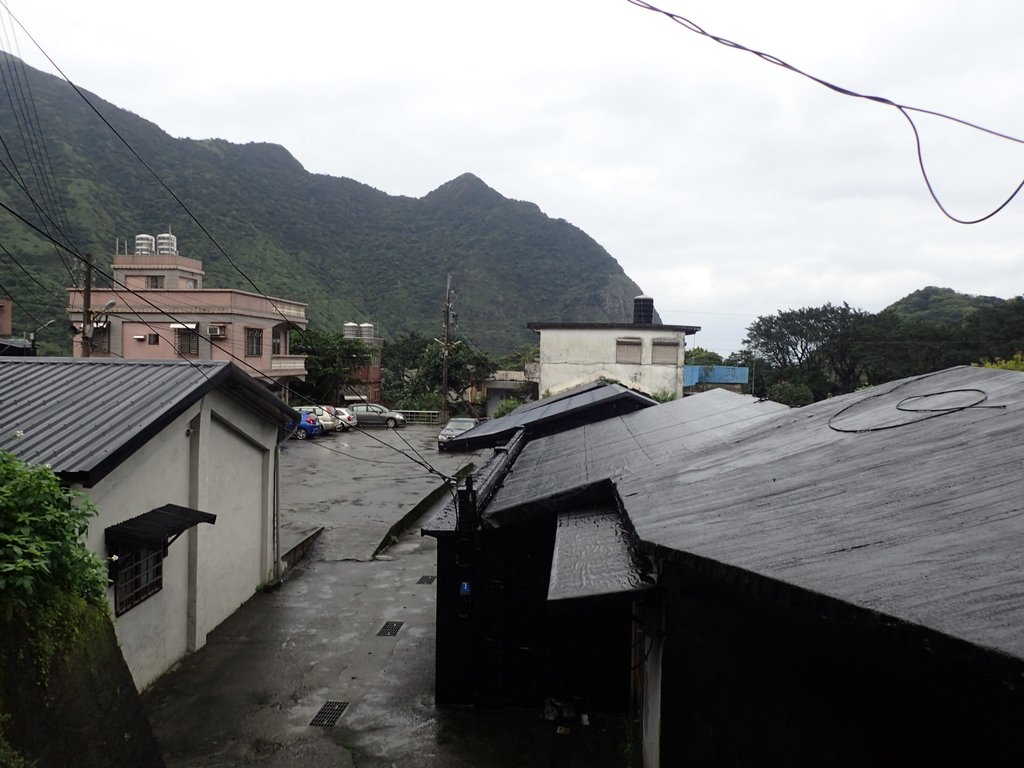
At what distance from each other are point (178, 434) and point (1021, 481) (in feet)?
29.4

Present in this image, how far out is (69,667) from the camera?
4504 millimetres

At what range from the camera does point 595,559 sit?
4.47 meters

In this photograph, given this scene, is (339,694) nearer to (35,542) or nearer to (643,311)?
(35,542)

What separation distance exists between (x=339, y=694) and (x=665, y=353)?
88.8ft

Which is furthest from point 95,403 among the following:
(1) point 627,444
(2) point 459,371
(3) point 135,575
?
(2) point 459,371

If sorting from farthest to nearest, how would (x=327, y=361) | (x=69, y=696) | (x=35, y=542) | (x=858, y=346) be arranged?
(x=858, y=346) → (x=327, y=361) → (x=69, y=696) → (x=35, y=542)

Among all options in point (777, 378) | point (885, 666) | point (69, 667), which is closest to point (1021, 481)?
point (885, 666)

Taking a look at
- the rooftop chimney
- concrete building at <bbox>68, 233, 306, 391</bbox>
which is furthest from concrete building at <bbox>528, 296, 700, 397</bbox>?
concrete building at <bbox>68, 233, 306, 391</bbox>

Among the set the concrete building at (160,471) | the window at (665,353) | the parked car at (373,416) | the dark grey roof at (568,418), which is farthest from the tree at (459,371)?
the concrete building at (160,471)

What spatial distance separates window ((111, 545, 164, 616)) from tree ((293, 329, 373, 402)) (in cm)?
3312

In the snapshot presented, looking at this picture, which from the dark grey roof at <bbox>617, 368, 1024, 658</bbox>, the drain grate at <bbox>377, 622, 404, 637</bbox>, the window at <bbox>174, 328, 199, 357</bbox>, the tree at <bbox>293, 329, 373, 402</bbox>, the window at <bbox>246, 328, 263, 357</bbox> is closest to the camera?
the dark grey roof at <bbox>617, 368, 1024, 658</bbox>

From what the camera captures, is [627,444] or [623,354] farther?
[623,354]

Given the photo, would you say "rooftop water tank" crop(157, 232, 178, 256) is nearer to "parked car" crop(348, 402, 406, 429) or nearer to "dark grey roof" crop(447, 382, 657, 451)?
"parked car" crop(348, 402, 406, 429)

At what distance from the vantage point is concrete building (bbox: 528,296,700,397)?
3278cm
